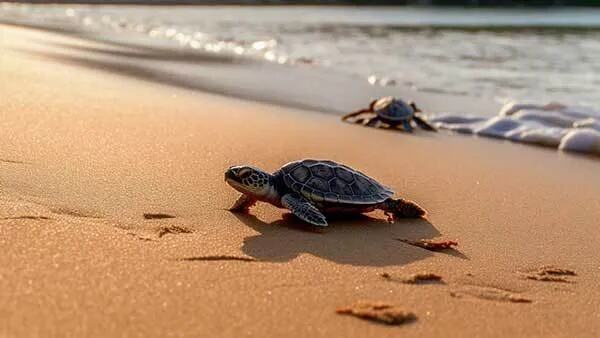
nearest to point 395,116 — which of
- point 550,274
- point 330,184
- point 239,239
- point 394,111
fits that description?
point 394,111

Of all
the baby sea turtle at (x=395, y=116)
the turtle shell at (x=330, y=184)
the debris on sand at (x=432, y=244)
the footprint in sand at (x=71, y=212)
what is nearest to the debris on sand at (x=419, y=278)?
the debris on sand at (x=432, y=244)

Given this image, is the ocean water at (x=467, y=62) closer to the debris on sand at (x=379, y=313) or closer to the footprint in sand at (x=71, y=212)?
the debris on sand at (x=379, y=313)

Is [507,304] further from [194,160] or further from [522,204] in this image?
[194,160]

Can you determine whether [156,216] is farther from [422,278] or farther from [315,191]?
[422,278]

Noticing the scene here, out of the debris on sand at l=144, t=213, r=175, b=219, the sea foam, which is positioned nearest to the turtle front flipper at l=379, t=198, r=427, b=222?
the debris on sand at l=144, t=213, r=175, b=219

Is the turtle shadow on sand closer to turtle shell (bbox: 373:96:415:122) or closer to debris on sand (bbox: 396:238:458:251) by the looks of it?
debris on sand (bbox: 396:238:458:251)

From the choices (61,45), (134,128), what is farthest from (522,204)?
(61,45)
